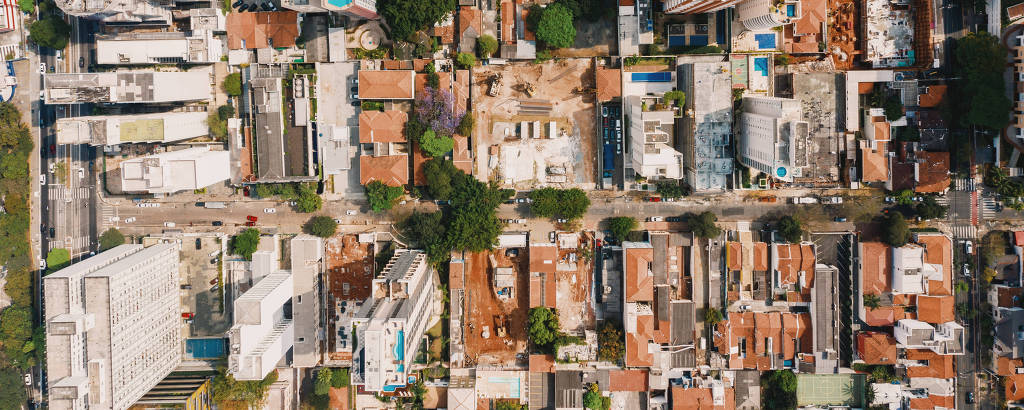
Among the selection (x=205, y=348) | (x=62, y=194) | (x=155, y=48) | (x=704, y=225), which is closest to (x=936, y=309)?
(x=704, y=225)

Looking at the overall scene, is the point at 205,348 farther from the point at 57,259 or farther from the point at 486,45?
the point at 486,45

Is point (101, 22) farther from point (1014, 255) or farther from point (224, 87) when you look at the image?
point (1014, 255)

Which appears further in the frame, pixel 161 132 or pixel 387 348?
pixel 161 132

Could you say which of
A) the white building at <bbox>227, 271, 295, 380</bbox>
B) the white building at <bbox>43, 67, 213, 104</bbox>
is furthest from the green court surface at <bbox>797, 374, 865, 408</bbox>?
the white building at <bbox>43, 67, 213, 104</bbox>

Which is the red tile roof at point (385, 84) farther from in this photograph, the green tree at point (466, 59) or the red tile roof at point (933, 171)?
the red tile roof at point (933, 171)

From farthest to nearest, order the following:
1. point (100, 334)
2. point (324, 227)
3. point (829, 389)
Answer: point (829, 389) → point (324, 227) → point (100, 334)

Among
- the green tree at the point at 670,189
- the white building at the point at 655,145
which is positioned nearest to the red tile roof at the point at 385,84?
the white building at the point at 655,145

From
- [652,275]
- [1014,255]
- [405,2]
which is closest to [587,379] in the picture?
[652,275]
